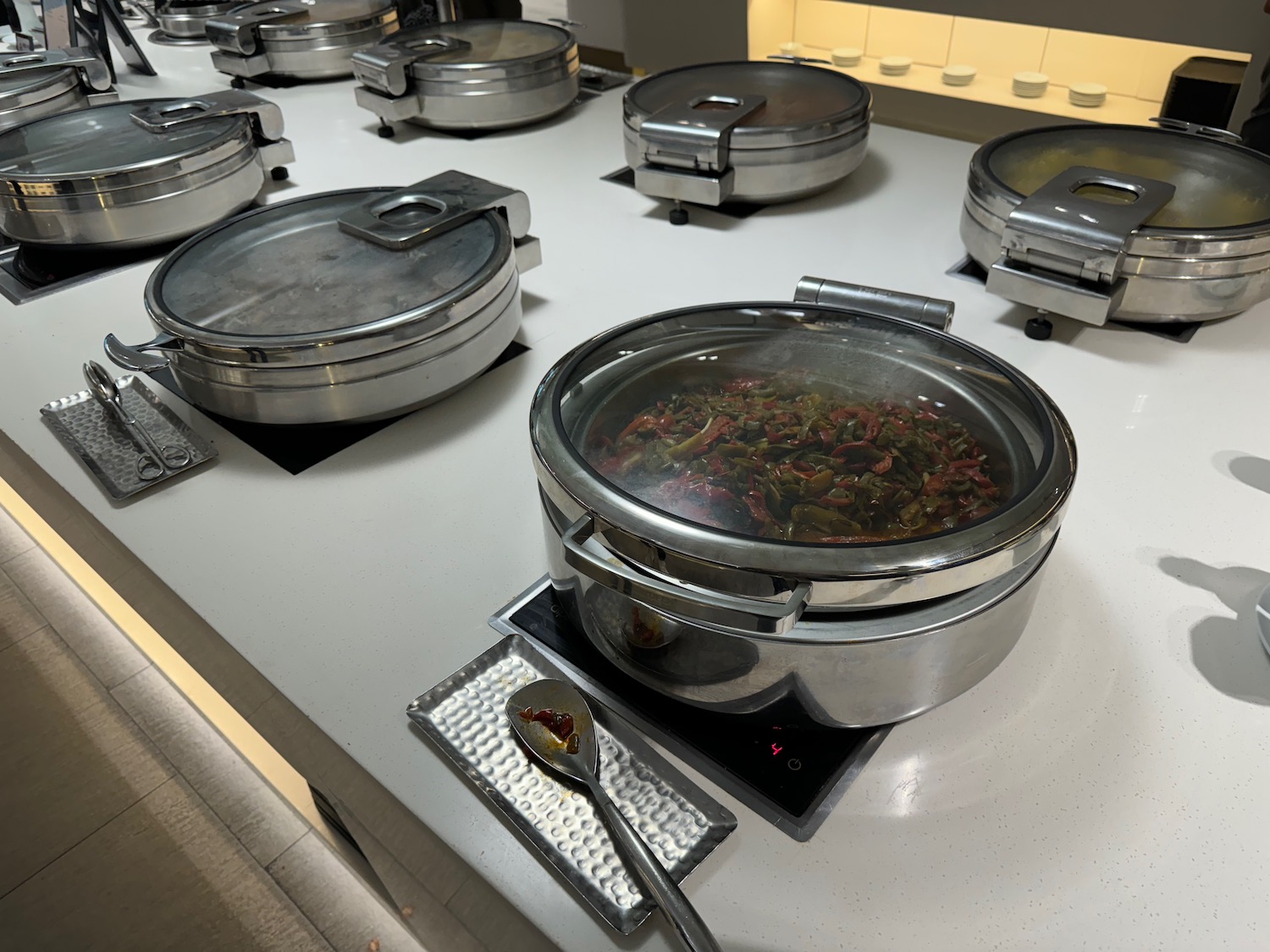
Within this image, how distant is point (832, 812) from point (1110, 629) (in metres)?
0.28

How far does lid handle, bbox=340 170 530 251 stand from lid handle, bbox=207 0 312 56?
3.47 ft

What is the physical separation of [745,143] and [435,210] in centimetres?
46

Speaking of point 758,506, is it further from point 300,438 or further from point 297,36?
point 297,36

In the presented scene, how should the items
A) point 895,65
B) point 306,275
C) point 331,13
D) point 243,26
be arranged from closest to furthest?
1. point 306,275
2. point 243,26
3. point 331,13
4. point 895,65

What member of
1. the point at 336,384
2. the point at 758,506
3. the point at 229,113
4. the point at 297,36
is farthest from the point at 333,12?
the point at 758,506

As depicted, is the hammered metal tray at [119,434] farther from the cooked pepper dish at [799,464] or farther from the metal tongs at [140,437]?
the cooked pepper dish at [799,464]

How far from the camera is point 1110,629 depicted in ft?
2.20

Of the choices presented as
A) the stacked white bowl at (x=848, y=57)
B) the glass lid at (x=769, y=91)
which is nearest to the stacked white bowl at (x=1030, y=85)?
the stacked white bowl at (x=848, y=57)

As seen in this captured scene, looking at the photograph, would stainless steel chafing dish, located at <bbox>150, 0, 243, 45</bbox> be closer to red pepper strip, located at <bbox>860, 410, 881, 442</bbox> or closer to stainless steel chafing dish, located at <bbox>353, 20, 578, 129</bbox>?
stainless steel chafing dish, located at <bbox>353, 20, 578, 129</bbox>

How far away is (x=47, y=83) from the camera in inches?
64.1

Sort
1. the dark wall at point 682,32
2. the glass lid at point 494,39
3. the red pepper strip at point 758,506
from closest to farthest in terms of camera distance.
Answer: the red pepper strip at point 758,506 → the glass lid at point 494,39 → the dark wall at point 682,32

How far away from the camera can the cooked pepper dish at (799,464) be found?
0.59 metres

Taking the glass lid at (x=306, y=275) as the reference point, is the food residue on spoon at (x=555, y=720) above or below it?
below

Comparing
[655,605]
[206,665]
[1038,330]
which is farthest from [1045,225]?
[206,665]
